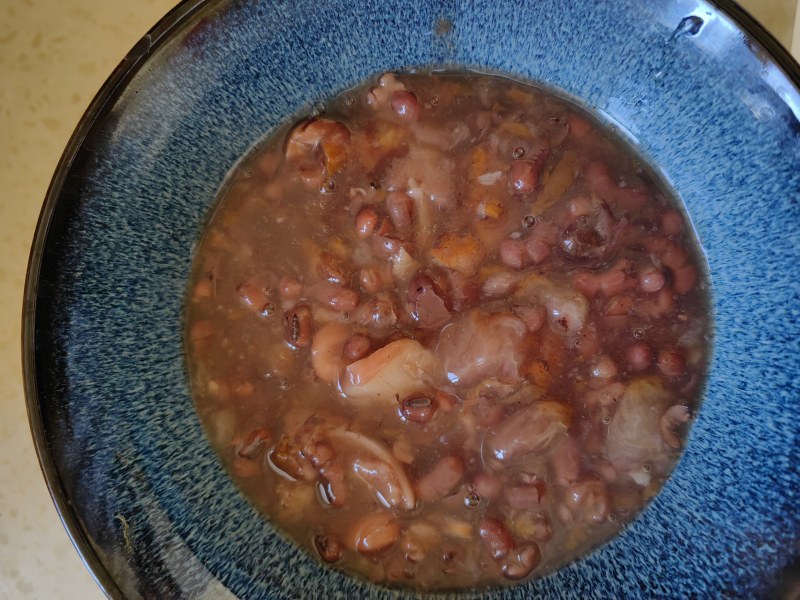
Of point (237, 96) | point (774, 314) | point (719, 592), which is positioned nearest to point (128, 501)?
point (237, 96)

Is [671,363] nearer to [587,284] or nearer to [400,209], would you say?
[587,284]

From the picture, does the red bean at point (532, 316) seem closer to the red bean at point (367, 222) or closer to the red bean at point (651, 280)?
the red bean at point (651, 280)

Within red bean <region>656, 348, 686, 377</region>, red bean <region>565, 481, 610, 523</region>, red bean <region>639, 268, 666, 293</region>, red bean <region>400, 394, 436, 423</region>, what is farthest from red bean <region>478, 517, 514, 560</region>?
red bean <region>639, 268, 666, 293</region>

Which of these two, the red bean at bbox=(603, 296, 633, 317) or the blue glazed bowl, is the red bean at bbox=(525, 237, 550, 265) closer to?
the red bean at bbox=(603, 296, 633, 317)

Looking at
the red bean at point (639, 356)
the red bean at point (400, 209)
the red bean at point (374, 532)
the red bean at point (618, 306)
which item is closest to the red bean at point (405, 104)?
the red bean at point (400, 209)

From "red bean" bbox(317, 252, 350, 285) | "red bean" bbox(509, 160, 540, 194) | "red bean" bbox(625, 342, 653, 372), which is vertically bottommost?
"red bean" bbox(625, 342, 653, 372)

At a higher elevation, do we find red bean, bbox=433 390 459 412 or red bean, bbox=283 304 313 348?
red bean, bbox=283 304 313 348

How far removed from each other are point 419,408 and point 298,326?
0.32 m

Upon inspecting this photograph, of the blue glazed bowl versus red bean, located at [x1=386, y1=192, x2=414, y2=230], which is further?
red bean, located at [x1=386, y1=192, x2=414, y2=230]

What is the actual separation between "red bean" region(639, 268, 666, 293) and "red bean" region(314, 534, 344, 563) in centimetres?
87

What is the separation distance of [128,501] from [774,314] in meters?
1.37

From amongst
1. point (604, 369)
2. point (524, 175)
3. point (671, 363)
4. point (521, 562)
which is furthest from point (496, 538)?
point (524, 175)

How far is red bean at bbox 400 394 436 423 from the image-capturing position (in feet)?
4.29

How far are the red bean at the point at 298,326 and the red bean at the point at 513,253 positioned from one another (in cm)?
45
